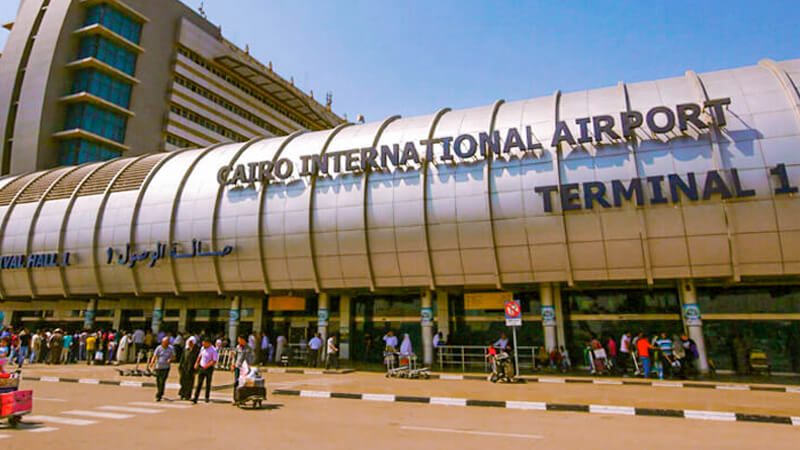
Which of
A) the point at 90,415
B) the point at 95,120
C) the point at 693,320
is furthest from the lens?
the point at 95,120

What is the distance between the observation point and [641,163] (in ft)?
68.8

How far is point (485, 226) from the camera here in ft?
74.8

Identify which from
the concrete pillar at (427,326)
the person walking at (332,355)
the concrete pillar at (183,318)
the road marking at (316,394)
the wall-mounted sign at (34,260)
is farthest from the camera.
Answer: the concrete pillar at (183,318)

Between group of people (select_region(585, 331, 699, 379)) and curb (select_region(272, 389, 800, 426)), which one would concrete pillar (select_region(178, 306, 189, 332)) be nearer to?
curb (select_region(272, 389, 800, 426))

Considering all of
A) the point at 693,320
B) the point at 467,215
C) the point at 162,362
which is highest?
the point at 467,215

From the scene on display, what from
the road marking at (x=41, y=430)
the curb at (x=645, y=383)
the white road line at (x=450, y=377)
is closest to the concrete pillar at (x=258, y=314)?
the curb at (x=645, y=383)

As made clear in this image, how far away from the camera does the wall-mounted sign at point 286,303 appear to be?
97.9 feet

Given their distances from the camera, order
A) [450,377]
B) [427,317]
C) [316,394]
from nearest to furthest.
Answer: [316,394] → [450,377] → [427,317]

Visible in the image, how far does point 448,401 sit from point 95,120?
2246 inches

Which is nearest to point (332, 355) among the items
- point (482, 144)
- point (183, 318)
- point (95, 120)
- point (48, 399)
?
point (48, 399)

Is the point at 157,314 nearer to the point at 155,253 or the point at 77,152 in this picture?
the point at 155,253

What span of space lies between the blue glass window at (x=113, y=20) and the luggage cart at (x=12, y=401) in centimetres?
5945

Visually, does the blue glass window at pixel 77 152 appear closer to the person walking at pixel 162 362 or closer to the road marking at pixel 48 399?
the road marking at pixel 48 399

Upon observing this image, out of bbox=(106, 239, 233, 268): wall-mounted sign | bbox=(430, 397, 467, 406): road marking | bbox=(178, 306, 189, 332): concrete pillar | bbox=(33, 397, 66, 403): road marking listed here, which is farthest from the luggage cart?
bbox=(178, 306, 189, 332): concrete pillar
